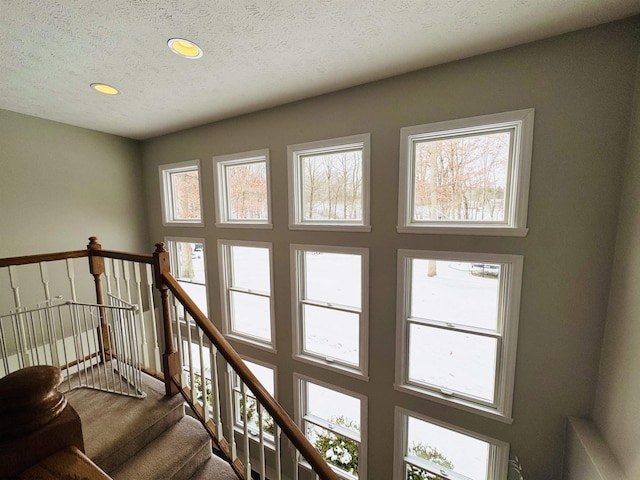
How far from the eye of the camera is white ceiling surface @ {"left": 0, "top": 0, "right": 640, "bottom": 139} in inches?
61.6

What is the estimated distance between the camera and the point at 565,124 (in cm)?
187

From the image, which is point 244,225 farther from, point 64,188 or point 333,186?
point 64,188

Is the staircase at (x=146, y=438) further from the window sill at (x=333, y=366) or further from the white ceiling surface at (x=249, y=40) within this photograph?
the white ceiling surface at (x=249, y=40)

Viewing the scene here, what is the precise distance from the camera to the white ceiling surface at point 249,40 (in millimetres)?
1565

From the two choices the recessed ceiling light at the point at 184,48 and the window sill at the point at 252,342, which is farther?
the window sill at the point at 252,342

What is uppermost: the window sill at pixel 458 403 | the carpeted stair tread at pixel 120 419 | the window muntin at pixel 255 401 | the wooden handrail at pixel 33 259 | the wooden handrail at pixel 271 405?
the wooden handrail at pixel 33 259

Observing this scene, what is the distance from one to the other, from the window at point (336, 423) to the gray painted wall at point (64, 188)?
3497 mm

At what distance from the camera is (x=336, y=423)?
3068 millimetres

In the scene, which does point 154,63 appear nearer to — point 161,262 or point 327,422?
point 161,262

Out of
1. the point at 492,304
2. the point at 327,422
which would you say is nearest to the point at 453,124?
the point at 492,304

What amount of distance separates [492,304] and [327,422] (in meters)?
2.28

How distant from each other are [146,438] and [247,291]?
6.41 ft

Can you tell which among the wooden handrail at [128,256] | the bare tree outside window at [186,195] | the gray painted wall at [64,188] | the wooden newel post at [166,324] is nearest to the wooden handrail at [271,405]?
the wooden newel post at [166,324]

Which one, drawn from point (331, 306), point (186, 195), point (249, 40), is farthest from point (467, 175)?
point (186, 195)
